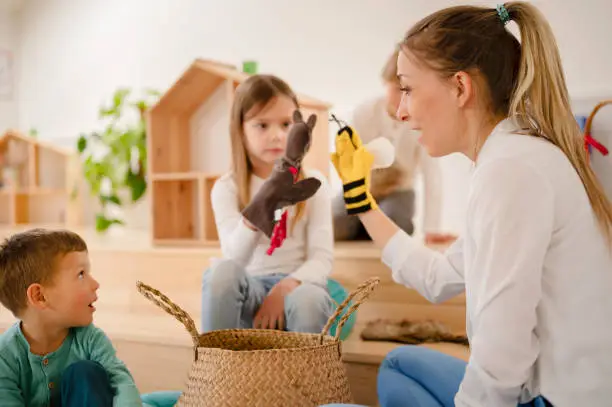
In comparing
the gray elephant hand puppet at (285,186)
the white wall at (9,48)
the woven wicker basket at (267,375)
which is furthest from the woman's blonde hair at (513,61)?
the white wall at (9,48)

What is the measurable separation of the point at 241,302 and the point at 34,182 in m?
2.56

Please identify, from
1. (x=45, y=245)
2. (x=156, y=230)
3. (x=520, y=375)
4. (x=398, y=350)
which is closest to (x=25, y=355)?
(x=45, y=245)

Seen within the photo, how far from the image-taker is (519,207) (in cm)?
78

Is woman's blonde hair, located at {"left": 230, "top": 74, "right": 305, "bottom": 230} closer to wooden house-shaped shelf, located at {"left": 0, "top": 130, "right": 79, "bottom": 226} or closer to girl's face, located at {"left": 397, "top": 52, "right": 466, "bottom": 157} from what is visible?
girl's face, located at {"left": 397, "top": 52, "right": 466, "bottom": 157}

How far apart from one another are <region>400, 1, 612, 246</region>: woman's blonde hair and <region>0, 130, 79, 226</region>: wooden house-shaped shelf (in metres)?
3.01

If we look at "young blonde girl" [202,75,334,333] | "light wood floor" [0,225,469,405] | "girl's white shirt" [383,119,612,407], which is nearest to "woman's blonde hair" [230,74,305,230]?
"young blonde girl" [202,75,334,333]

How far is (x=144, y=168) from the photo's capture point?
307 centimetres

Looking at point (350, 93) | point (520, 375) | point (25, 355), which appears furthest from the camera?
point (350, 93)

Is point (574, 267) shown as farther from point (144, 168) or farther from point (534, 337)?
point (144, 168)

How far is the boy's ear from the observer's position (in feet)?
3.92

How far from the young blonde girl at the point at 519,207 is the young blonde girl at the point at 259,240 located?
632 millimetres

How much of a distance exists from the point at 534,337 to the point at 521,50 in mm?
373

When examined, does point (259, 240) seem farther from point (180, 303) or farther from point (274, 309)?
Answer: point (180, 303)

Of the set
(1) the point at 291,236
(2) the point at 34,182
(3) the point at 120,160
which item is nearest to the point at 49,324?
(1) the point at 291,236
